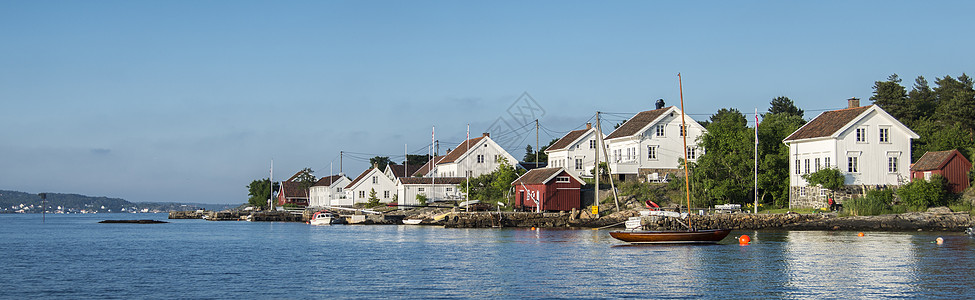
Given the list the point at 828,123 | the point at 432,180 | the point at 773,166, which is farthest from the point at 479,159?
the point at 828,123

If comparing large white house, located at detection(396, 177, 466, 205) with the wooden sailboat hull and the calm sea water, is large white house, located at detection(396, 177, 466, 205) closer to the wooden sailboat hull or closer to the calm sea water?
the calm sea water

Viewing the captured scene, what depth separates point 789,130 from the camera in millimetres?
68500

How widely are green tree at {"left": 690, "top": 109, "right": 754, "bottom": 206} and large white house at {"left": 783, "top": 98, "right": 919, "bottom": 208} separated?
5.00 metres

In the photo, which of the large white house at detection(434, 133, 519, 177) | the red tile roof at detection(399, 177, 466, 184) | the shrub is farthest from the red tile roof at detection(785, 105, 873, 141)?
the red tile roof at detection(399, 177, 466, 184)

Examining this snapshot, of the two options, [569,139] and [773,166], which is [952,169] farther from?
[569,139]

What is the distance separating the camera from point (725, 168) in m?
64.6

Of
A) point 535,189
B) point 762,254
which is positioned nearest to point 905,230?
point 762,254

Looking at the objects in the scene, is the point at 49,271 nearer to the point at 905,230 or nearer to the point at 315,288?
the point at 315,288

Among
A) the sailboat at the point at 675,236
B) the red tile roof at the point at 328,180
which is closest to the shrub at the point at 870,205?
the sailboat at the point at 675,236

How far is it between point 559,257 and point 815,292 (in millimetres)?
13387

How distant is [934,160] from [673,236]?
2347cm

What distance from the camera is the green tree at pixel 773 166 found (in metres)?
62.4

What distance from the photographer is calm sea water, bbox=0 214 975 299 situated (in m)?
27.4

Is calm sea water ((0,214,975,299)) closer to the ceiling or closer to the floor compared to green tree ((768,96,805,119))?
closer to the floor
